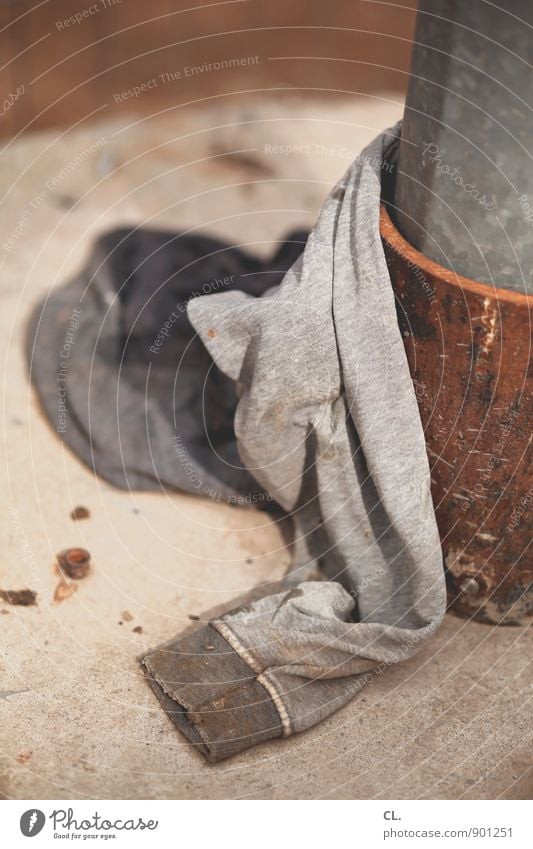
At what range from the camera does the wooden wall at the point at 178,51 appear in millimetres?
2295

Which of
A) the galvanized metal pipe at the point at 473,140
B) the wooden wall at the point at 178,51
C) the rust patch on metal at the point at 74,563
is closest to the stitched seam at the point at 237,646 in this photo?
the rust patch on metal at the point at 74,563

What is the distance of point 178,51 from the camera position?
2430mm

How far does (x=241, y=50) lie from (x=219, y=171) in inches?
23.6

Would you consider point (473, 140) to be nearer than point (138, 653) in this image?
Yes

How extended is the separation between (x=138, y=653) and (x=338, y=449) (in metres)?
0.36


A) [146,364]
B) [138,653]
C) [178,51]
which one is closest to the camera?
[138,653]

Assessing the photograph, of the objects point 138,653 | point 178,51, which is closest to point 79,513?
point 138,653

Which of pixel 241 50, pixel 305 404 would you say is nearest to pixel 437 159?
pixel 305 404

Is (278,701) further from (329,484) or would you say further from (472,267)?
(472,267)

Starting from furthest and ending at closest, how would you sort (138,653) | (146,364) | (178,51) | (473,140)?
(178,51)
(146,364)
(138,653)
(473,140)

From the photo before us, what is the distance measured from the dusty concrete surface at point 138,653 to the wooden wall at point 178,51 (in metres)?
0.59

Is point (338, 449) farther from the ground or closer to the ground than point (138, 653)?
farther from the ground

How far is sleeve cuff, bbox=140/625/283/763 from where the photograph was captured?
1031mm

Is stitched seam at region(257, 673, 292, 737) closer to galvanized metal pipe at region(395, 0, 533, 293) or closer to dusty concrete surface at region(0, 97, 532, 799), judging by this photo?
dusty concrete surface at region(0, 97, 532, 799)
